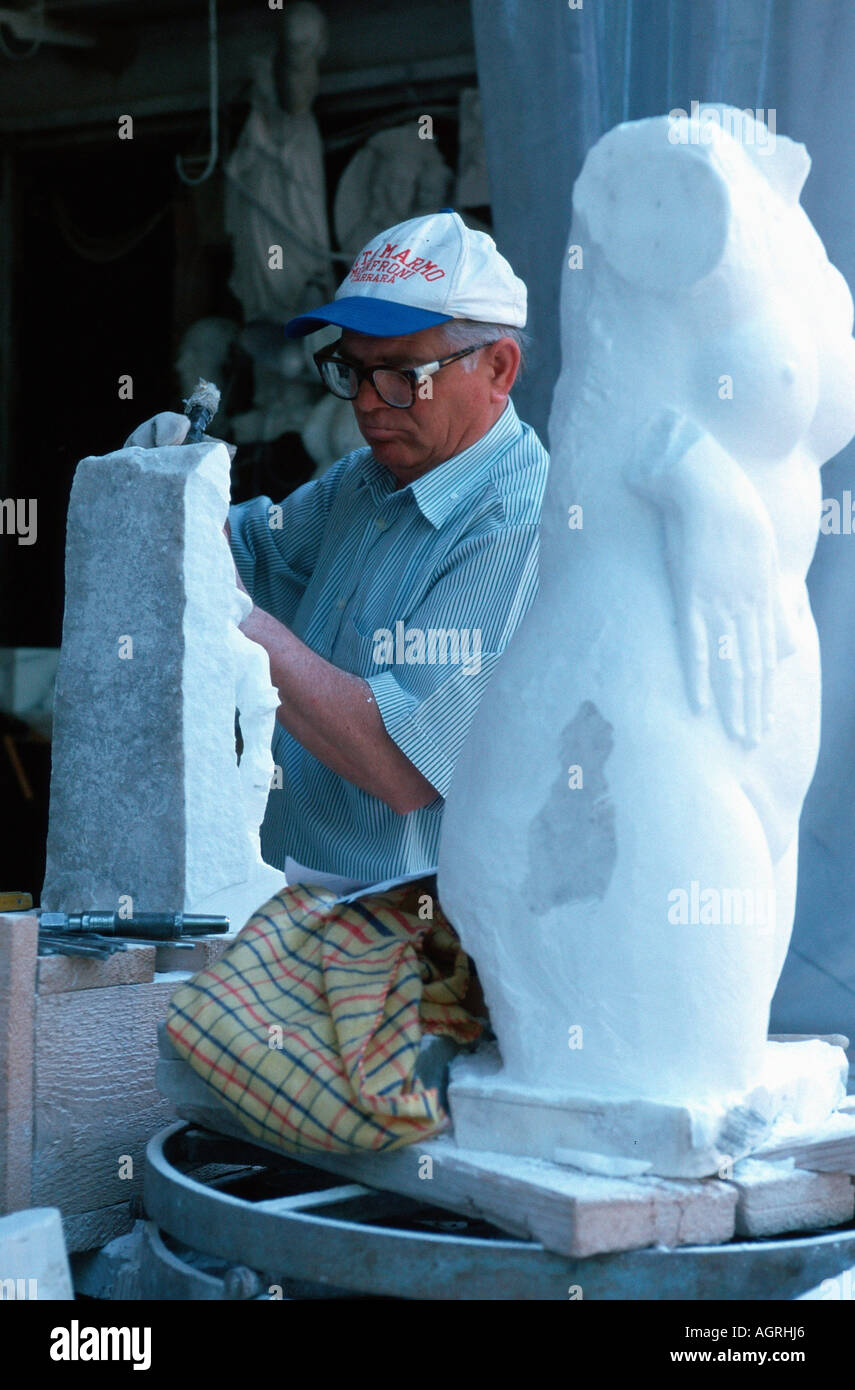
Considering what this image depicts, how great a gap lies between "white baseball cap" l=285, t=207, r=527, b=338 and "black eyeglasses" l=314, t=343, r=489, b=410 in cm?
6

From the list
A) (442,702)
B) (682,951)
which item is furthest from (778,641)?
Answer: (442,702)

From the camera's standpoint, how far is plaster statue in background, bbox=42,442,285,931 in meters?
2.16

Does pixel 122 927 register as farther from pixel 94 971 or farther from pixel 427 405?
pixel 427 405

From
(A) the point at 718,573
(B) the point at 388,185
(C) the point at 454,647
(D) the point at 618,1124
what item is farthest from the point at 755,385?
(B) the point at 388,185

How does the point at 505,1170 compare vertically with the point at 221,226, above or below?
below

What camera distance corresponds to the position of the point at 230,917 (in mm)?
2229

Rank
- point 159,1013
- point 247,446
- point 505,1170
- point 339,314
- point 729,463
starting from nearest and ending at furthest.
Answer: point 505,1170 → point 729,463 → point 159,1013 → point 339,314 → point 247,446

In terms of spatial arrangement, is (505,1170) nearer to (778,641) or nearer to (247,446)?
(778,641)

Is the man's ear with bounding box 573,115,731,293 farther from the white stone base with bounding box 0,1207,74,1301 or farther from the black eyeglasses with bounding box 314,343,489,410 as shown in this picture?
the white stone base with bounding box 0,1207,74,1301

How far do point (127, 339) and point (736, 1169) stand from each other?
410 centimetres

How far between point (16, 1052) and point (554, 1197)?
0.71m

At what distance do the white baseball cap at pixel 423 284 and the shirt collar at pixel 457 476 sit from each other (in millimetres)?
188

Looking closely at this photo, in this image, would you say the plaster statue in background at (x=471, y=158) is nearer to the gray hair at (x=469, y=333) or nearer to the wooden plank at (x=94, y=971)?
the gray hair at (x=469, y=333)

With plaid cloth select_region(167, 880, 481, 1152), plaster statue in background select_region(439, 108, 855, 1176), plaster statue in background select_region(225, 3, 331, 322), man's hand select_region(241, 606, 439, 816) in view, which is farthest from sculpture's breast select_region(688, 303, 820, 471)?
plaster statue in background select_region(225, 3, 331, 322)
